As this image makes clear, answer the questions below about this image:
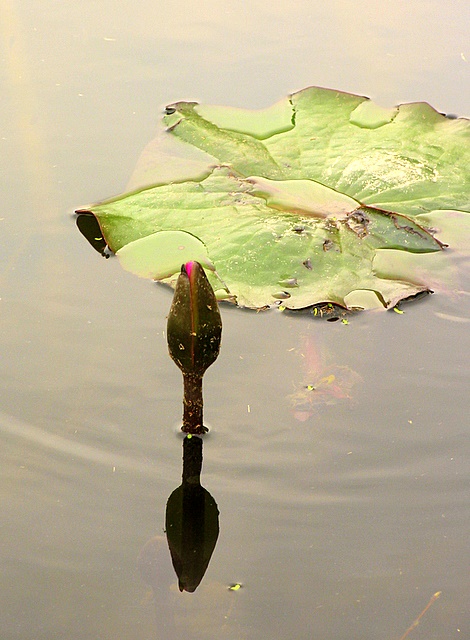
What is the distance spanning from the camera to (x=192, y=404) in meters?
2.08

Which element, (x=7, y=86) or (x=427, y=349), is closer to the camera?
(x=427, y=349)

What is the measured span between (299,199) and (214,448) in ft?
3.76

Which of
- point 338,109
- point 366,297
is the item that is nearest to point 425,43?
point 338,109

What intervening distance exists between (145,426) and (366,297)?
89cm

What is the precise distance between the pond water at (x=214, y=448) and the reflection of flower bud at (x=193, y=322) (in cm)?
38

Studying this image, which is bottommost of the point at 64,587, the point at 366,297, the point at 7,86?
the point at 64,587

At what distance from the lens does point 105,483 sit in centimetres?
207

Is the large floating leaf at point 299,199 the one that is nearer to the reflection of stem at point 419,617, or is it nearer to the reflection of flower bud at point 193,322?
the reflection of flower bud at point 193,322

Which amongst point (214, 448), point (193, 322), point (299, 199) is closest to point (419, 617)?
point (214, 448)

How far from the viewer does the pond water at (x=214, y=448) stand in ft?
5.92

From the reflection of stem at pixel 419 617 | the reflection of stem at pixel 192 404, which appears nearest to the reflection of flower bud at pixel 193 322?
the reflection of stem at pixel 192 404

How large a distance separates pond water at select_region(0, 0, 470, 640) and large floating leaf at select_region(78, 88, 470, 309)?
12cm

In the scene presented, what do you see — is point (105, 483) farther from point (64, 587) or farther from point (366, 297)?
point (366, 297)

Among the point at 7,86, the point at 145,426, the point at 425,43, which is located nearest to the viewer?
the point at 145,426
